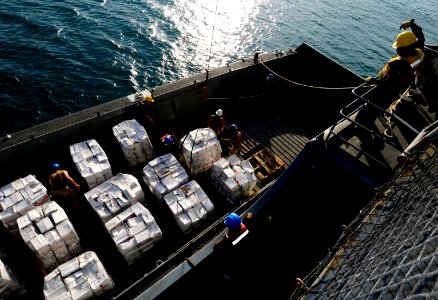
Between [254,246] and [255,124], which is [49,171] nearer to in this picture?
[254,246]

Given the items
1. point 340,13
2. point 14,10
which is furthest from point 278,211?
point 340,13

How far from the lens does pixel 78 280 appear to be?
6.04m

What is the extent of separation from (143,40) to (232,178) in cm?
1759

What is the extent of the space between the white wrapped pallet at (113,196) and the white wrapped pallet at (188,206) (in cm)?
91

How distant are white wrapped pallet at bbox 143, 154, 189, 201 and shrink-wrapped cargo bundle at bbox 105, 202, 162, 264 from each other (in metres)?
0.88

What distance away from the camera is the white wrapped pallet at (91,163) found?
7864 millimetres

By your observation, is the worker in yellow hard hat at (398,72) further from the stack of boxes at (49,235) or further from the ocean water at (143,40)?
the ocean water at (143,40)

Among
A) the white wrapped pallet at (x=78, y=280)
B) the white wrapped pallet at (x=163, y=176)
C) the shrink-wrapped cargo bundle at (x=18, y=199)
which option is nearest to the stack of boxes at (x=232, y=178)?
the white wrapped pallet at (x=163, y=176)

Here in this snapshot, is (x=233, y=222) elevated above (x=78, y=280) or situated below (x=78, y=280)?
below

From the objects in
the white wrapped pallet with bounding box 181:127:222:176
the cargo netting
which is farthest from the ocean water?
the cargo netting

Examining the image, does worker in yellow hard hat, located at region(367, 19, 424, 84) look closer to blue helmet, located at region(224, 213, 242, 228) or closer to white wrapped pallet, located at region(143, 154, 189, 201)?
blue helmet, located at region(224, 213, 242, 228)

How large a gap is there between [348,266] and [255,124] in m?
8.57

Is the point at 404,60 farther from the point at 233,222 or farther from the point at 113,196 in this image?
the point at 113,196

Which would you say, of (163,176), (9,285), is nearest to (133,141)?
(163,176)
